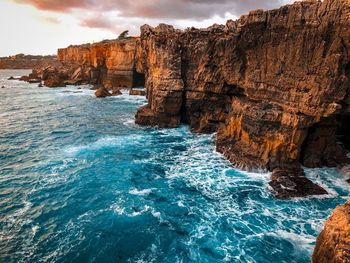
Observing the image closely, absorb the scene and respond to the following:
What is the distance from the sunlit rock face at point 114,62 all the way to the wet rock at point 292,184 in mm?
51521

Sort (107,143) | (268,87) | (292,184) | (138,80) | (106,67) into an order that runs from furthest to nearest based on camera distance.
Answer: (106,67), (138,80), (107,143), (268,87), (292,184)

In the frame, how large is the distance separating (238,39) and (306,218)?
59.8 feet

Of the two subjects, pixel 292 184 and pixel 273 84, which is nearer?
pixel 292 184

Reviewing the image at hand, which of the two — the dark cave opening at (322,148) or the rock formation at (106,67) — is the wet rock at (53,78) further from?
the dark cave opening at (322,148)

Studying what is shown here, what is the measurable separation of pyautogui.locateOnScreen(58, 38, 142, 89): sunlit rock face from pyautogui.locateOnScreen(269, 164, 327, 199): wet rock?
51521 mm

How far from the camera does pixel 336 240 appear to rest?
29.8 feet

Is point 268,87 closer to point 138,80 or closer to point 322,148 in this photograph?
point 322,148

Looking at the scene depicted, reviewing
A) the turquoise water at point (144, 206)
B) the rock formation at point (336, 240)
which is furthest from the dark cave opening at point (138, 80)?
the rock formation at point (336, 240)

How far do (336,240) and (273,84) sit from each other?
17.7 meters

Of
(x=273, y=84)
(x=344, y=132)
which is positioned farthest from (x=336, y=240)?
(x=344, y=132)

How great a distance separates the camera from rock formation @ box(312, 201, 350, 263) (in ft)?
28.5

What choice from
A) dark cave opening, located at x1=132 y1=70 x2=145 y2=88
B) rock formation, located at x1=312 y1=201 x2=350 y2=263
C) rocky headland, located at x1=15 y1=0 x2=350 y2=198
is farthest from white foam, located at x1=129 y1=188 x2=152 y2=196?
dark cave opening, located at x1=132 y1=70 x2=145 y2=88

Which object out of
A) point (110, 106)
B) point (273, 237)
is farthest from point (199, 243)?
point (110, 106)

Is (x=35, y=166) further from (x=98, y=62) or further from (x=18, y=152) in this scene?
(x=98, y=62)
